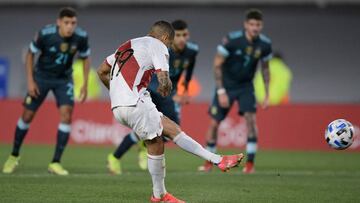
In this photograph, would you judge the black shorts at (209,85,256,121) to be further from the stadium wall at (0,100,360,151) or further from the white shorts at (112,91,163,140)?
the white shorts at (112,91,163,140)

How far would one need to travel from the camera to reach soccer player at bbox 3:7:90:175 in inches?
600

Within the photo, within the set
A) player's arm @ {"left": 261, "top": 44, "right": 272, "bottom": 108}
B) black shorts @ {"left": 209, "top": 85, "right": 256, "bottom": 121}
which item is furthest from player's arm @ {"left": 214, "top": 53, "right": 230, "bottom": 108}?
player's arm @ {"left": 261, "top": 44, "right": 272, "bottom": 108}

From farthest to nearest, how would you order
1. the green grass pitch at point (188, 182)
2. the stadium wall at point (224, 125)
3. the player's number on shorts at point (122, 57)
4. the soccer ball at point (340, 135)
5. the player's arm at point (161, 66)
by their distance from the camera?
the stadium wall at point (224, 125)
the soccer ball at point (340, 135)
the green grass pitch at point (188, 182)
the player's number on shorts at point (122, 57)
the player's arm at point (161, 66)

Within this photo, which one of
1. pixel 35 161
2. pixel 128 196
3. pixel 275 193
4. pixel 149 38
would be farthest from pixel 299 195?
pixel 35 161

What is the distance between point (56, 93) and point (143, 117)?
4.95m

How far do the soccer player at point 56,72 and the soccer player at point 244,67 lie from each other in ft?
8.09

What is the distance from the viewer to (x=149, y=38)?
10.9m

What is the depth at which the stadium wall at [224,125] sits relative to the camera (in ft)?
76.6

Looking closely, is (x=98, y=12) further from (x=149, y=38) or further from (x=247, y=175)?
A: (x=149, y=38)

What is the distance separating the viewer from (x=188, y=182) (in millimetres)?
Answer: 13797

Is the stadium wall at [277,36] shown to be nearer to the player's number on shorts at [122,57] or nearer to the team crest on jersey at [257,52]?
the team crest on jersey at [257,52]

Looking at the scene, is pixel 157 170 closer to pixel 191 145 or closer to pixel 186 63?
pixel 191 145

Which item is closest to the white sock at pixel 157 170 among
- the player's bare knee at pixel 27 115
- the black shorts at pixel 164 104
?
the black shorts at pixel 164 104

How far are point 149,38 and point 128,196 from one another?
196 cm
